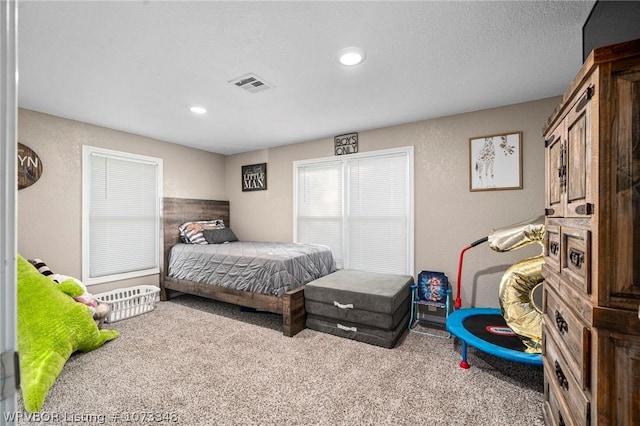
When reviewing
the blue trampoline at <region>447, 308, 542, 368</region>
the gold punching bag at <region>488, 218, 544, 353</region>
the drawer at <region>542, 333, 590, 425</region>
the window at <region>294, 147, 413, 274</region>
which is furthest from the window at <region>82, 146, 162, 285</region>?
the drawer at <region>542, 333, 590, 425</region>

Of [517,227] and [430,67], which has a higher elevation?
[430,67]

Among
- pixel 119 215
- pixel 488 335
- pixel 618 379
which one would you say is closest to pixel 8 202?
pixel 618 379

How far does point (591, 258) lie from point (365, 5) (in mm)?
1517

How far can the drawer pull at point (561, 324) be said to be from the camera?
1.27 m

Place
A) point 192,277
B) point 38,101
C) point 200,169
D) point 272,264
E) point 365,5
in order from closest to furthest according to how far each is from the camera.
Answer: point 365,5
point 38,101
point 272,264
point 192,277
point 200,169

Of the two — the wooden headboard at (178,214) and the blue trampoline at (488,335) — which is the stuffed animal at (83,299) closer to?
the wooden headboard at (178,214)

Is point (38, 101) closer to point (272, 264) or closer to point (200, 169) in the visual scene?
point (200, 169)

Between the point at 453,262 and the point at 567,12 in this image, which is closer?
the point at 567,12

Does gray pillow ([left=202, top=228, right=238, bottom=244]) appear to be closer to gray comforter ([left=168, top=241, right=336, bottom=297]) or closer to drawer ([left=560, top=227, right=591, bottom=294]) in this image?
gray comforter ([left=168, top=241, right=336, bottom=297])

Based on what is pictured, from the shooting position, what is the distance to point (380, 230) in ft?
11.9

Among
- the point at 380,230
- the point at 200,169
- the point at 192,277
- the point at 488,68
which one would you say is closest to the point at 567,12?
the point at 488,68

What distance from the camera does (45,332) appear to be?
2.13m

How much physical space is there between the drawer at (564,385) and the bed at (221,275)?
6.44 feet

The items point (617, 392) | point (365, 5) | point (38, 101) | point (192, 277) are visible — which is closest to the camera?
point (617, 392)
